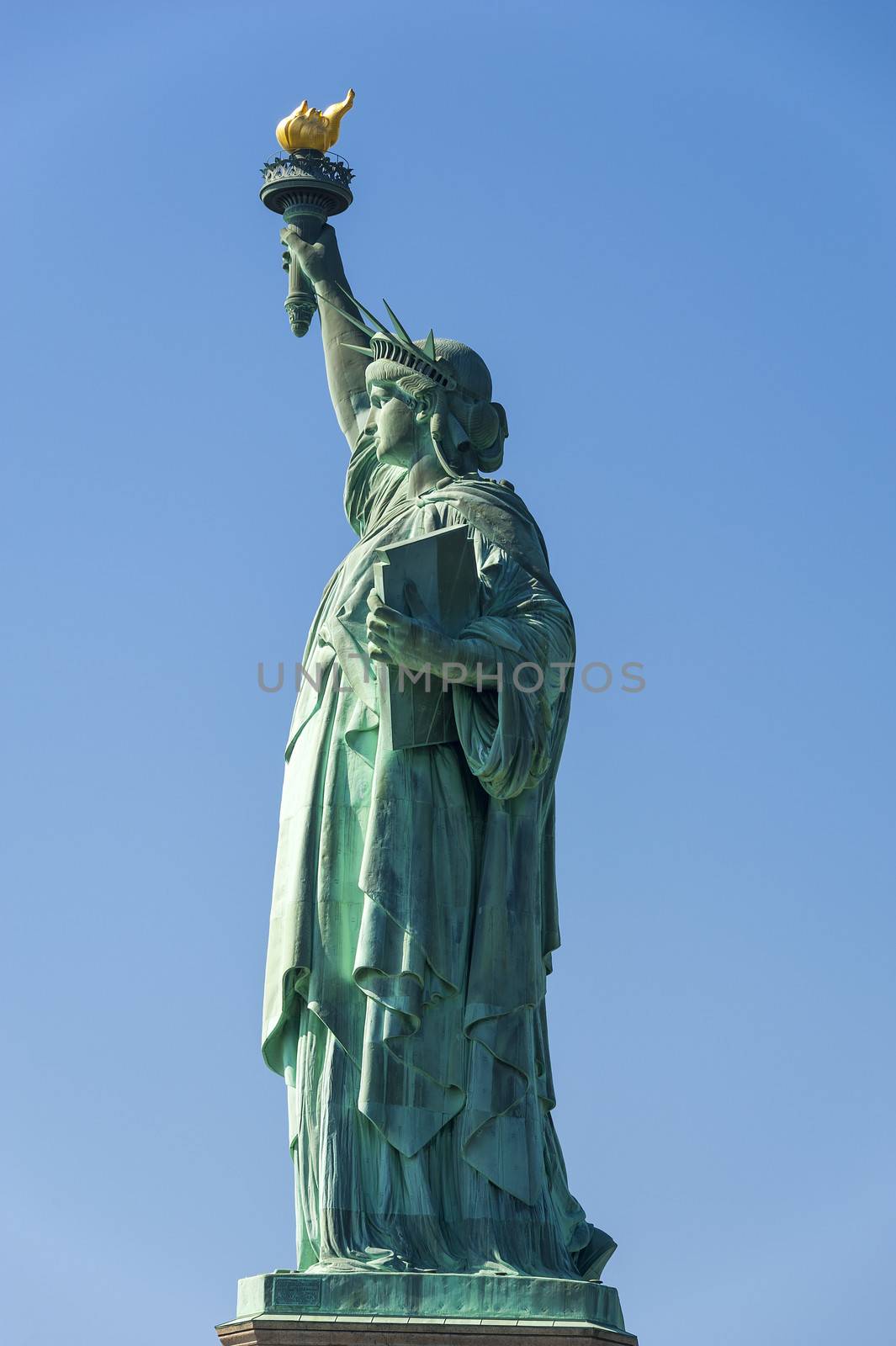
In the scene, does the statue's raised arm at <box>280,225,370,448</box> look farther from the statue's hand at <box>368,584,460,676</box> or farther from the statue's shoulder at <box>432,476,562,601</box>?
the statue's hand at <box>368,584,460,676</box>

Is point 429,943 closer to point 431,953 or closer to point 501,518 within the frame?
point 431,953

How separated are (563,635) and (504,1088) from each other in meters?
3.02

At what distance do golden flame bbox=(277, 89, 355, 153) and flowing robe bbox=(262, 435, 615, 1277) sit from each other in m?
3.64

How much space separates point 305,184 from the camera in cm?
2180

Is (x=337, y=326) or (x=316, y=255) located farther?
(x=316, y=255)

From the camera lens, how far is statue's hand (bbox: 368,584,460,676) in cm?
1861

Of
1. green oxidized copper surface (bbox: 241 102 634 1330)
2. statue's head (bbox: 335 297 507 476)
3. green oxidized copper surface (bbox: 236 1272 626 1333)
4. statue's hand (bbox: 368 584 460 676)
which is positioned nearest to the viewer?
green oxidized copper surface (bbox: 236 1272 626 1333)

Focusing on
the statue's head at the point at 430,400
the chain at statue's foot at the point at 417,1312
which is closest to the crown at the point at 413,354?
the statue's head at the point at 430,400

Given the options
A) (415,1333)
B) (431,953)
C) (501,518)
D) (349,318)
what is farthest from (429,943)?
(349,318)

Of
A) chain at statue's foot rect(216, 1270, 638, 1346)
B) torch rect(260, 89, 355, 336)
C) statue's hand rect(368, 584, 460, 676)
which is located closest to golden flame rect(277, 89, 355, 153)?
torch rect(260, 89, 355, 336)

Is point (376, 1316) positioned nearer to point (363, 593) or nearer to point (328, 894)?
point (328, 894)

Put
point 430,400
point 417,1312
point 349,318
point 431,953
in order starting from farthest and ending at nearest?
point 349,318 < point 430,400 < point 431,953 < point 417,1312

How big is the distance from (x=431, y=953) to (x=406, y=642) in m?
1.98

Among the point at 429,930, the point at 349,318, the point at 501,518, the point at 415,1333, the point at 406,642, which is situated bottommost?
the point at 415,1333
